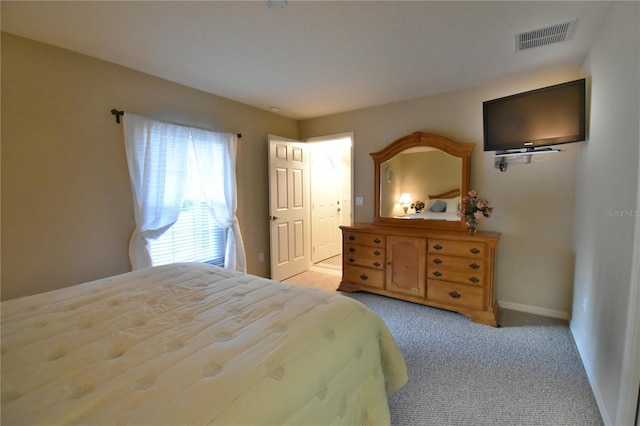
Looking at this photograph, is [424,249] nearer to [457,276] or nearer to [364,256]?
[457,276]

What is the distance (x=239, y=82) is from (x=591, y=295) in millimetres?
3450

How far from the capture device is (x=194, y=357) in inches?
38.7

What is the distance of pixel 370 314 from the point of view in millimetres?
1508

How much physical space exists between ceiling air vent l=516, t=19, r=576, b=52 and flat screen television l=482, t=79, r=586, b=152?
34 centimetres

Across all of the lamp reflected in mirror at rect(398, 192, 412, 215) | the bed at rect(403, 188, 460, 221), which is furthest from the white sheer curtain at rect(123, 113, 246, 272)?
the bed at rect(403, 188, 460, 221)

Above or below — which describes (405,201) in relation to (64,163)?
below

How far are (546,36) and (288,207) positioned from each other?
10.4ft

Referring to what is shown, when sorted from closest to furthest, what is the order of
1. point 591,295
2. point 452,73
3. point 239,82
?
point 591,295 < point 452,73 < point 239,82

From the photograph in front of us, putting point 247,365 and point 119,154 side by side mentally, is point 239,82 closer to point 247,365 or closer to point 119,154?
point 119,154

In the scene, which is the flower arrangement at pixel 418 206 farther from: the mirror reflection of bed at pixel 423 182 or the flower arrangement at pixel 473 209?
the flower arrangement at pixel 473 209

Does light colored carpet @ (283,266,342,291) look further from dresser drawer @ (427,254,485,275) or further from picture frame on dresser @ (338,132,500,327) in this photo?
dresser drawer @ (427,254,485,275)

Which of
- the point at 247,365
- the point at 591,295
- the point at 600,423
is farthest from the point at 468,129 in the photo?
the point at 247,365

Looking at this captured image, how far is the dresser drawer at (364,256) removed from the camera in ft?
10.9

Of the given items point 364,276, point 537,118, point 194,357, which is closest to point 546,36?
point 537,118
